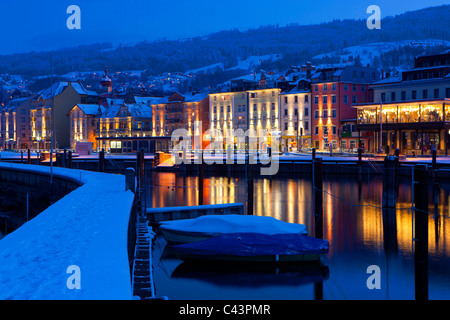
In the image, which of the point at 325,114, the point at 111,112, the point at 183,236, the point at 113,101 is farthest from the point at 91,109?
the point at 183,236

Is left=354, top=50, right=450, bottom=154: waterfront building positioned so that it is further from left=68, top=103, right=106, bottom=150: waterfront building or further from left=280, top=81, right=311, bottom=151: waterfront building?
left=68, top=103, right=106, bottom=150: waterfront building

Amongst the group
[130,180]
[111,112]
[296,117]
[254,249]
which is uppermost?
[111,112]

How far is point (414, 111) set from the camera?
80062mm

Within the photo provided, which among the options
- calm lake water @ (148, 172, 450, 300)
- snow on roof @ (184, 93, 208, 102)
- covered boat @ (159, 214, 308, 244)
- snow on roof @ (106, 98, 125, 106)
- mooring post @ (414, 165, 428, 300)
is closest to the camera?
mooring post @ (414, 165, 428, 300)

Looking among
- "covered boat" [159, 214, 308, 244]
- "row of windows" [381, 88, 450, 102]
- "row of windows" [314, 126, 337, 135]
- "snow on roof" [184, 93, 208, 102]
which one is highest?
"snow on roof" [184, 93, 208, 102]

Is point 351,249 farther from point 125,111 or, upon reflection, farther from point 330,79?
point 125,111

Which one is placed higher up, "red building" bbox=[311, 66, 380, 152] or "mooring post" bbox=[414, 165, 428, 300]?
"red building" bbox=[311, 66, 380, 152]

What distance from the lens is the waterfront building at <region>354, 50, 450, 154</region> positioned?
77188 mm

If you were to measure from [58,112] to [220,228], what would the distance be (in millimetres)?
119769

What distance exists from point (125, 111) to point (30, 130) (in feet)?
138

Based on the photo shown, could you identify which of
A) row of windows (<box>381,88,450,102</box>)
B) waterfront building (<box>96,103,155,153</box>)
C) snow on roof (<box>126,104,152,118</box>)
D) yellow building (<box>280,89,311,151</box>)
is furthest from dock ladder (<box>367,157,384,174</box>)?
snow on roof (<box>126,104,152,118</box>)

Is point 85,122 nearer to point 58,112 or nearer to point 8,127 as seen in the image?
point 58,112

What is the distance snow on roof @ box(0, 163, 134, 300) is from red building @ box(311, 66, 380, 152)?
77.6m

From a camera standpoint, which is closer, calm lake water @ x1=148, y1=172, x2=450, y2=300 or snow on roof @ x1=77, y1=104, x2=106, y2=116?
calm lake water @ x1=148, y1=172, x2=450, y2=300
